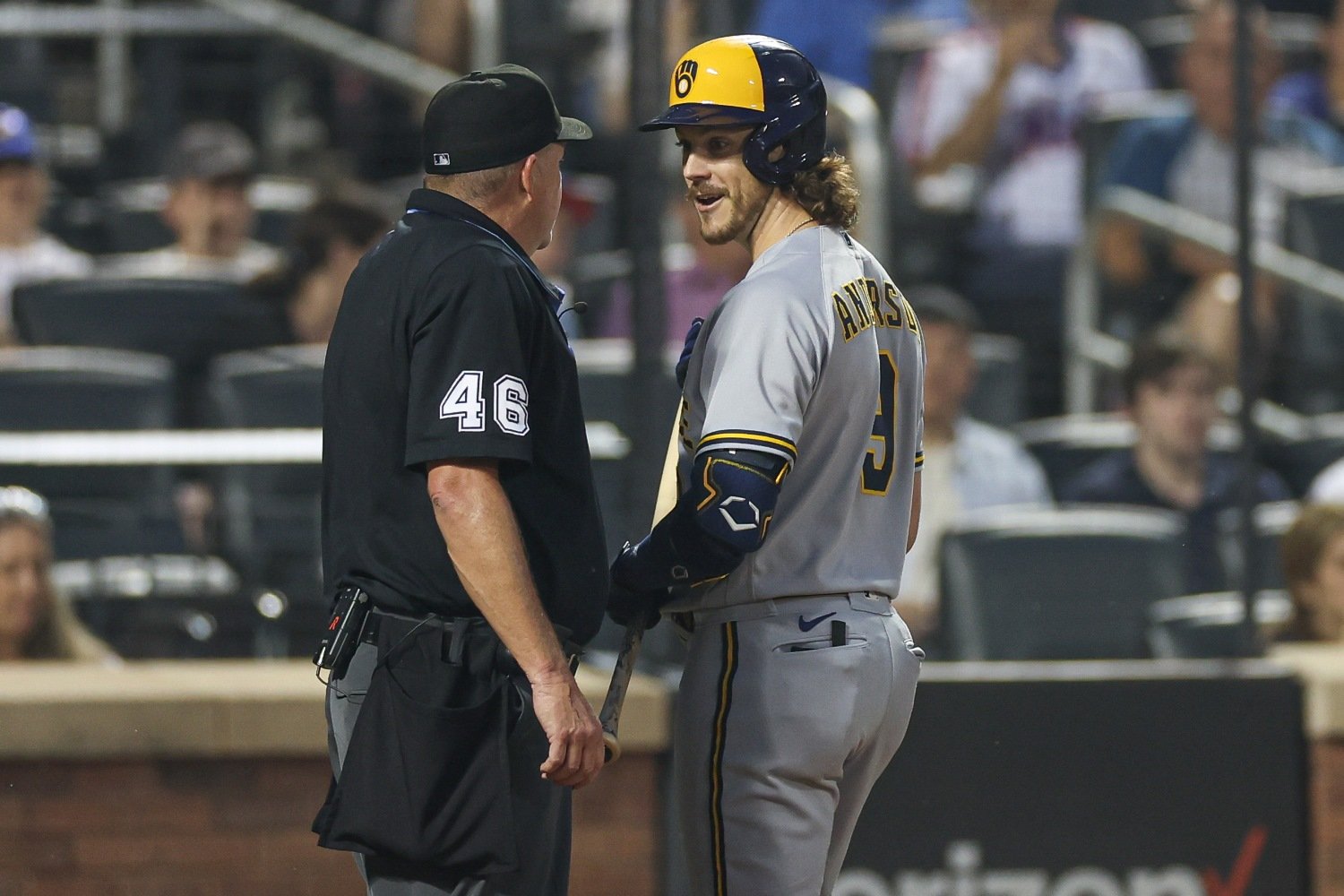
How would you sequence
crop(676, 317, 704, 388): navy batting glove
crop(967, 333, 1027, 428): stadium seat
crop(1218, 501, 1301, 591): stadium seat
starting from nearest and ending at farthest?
crop(676, 317, 704, 388): navy batting glove → crop(1218, 501, 1301, 591): stadium seat → crop(967, 333, 1027, 428): stadium seat

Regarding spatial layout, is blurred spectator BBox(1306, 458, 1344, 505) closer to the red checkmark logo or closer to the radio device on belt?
the red checkmark logo

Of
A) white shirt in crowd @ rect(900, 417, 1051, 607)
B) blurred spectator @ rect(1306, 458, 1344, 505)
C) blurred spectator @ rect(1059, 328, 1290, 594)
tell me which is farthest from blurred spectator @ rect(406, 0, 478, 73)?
blurred spectator @ rect(1306, 458, 1344, 505)

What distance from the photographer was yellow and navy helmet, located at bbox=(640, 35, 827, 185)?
3277mm

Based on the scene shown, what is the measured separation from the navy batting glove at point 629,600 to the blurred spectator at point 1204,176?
383 cm

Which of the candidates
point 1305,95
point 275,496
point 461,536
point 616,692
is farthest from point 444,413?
point 1305,95

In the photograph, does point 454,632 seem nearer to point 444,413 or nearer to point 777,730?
point 444,413

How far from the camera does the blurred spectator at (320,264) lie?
6.45m

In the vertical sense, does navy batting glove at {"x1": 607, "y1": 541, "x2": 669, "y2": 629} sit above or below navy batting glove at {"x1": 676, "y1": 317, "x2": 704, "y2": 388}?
below

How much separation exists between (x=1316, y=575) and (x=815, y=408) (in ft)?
9.41

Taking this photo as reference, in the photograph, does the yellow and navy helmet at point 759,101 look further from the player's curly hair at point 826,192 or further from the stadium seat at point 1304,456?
the stadium seat at point 1304,456

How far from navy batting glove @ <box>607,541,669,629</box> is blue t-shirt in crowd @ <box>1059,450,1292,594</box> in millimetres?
2639

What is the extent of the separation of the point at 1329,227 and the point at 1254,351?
2.28 meters

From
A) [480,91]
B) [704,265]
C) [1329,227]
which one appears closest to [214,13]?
[704,265]

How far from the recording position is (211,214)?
6.91 m
